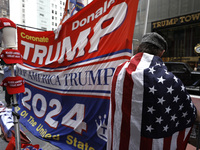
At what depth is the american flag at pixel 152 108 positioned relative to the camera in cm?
132

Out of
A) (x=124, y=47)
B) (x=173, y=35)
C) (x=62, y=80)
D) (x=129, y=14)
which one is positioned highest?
(x=173, y=35)

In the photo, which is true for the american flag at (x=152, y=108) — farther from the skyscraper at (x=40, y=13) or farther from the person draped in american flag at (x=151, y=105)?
the skyscraper at (x=40, y=13)

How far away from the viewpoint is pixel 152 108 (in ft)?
4.38

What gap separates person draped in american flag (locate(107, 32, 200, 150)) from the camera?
Result: 4.34 ft

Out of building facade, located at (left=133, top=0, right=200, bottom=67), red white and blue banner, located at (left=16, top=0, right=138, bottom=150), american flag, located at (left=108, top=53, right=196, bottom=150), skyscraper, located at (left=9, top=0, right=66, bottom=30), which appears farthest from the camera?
skyscraper, located at (left=9, top=0, right=66, bottom=30)

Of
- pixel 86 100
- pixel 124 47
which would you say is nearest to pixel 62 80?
pixel 86 100

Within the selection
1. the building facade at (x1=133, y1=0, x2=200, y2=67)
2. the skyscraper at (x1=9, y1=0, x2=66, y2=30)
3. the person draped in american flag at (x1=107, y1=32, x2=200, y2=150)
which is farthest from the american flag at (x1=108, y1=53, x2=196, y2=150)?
the skyscraper at (x1=9, y1=0, x2=66, y2=30)

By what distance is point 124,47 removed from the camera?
2.01 metres

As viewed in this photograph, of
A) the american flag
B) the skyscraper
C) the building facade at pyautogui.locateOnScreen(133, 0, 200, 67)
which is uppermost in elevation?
the skyscraper

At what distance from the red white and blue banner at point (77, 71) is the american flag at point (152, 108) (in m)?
0.66

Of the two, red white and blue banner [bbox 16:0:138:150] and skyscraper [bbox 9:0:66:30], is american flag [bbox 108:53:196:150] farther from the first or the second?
skyscraper [bbox 9:0:66:30]

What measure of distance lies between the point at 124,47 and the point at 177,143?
1265 mm

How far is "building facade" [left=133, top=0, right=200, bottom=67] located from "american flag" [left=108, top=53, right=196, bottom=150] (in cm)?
1184

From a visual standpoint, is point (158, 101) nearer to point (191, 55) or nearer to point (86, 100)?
point (86, 100)
